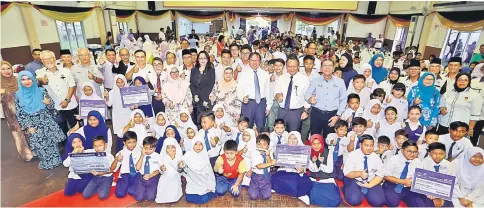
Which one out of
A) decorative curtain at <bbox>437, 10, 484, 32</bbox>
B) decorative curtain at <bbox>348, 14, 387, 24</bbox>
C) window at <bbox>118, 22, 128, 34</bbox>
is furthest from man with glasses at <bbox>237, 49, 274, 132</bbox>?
decorative curtain at <bbox>348, 14, 387, 24</bbox>

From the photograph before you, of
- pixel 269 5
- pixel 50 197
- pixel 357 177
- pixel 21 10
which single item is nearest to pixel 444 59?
pixel 269 5

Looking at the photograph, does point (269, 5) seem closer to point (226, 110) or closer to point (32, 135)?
point (226, 110)

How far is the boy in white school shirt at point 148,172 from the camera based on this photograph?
3018 mm

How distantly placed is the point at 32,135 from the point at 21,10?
6.71m

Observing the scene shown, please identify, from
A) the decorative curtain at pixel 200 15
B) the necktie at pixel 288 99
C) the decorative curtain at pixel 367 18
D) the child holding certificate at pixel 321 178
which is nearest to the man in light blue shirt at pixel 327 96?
the necktie at pixel 288 99

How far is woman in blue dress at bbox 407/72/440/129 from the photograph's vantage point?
351 centimetres

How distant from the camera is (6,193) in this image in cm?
314

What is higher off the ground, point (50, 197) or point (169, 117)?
point (169, 117)

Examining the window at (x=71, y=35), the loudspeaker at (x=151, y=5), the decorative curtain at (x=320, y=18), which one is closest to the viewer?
the window at (x=71, y=35)

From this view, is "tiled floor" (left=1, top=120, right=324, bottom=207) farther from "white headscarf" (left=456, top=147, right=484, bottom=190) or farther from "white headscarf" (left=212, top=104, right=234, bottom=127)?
"white headscarf" (left=456, top=147, right=484, bottom=190)

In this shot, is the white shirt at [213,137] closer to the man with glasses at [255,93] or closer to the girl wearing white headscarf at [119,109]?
the man with glasses at [255,93]

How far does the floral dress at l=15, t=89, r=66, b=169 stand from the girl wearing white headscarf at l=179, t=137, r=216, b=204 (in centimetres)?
200

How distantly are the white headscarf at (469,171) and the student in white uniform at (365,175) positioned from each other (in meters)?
0.83

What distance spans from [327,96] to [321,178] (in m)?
1.07
